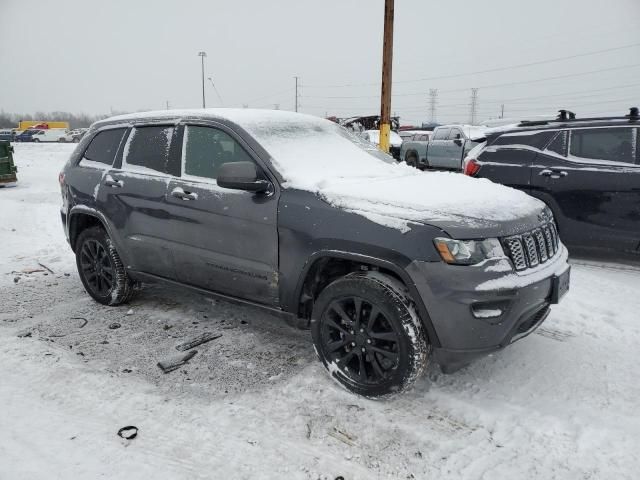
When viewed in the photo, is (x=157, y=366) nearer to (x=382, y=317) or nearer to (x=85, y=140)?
(x=382, y=317)

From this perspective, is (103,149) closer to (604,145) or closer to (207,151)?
(207,151)

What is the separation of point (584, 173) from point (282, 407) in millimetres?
4764

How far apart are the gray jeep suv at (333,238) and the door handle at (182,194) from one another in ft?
0.05

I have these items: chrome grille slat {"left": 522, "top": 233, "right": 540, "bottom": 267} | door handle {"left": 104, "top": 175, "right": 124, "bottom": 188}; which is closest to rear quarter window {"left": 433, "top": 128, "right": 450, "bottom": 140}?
door handle {"left": 104, "top": 175, "right": 124, "bottom": 188}

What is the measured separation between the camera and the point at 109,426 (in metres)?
2.73

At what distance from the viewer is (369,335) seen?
2.93 meters

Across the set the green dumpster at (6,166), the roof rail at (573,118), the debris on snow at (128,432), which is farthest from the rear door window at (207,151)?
the green dumpster at (6,166)

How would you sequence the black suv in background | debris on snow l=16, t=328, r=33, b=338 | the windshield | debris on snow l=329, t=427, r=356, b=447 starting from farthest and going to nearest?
the black suv in background
debris on snow l=16, t=328, r=33, b=338
the windshield
debris on snow l=329, t=427, r=356, b=447

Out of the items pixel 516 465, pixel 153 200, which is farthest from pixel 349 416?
pixel 153 200

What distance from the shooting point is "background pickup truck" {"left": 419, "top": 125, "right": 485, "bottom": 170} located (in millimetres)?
16094

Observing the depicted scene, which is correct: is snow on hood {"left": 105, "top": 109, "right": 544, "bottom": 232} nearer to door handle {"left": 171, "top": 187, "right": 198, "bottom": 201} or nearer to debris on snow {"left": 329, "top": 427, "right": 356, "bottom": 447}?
door handle {"left": 171, "top": 187, "right": 198, "bottom": 201}

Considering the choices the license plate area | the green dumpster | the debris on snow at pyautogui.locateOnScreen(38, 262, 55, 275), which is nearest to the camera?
the license plate area

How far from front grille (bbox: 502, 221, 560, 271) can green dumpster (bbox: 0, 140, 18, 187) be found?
15.4 m

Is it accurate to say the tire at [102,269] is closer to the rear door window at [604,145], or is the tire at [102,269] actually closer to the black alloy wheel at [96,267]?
the black alloy wheel at [96,267]
